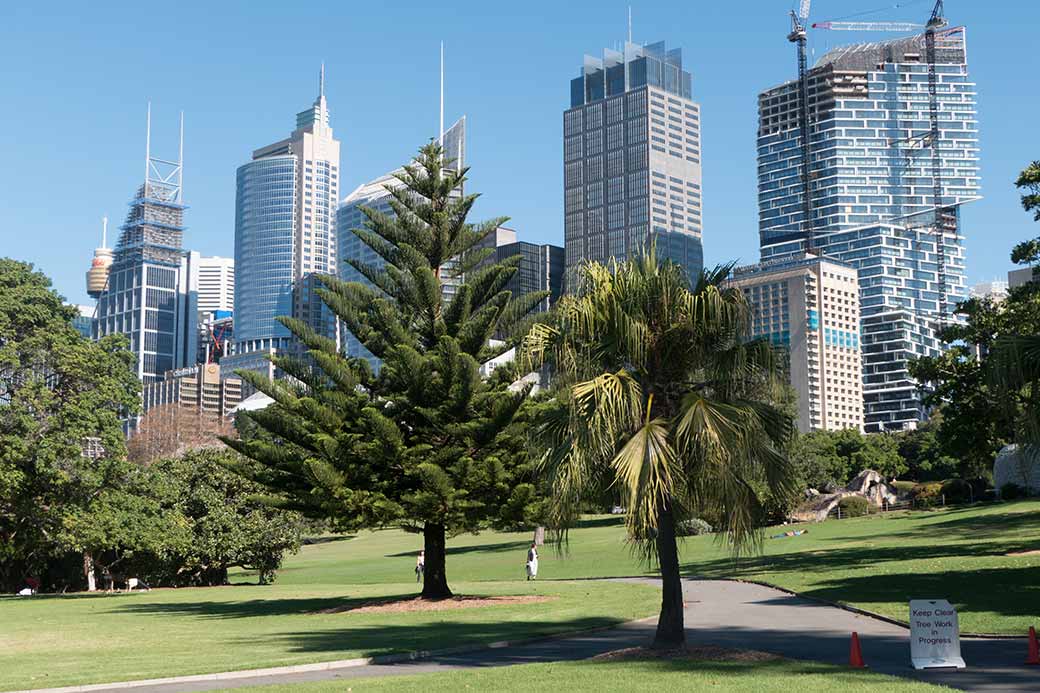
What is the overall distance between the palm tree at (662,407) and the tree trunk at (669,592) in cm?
2

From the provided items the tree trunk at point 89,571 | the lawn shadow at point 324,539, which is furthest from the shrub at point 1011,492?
the lawn shadow at point 324,539

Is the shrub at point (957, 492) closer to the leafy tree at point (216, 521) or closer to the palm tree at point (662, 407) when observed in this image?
the leafy tree at point (216, 521)

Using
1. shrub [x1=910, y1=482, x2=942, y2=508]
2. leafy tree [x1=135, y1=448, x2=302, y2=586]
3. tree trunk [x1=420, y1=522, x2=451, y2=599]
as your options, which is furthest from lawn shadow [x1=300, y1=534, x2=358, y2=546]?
tree trunk [x1=420, y1=522, x2=451, y2=599]

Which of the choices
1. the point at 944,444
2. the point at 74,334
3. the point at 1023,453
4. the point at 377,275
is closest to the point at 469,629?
the point at 1023,453

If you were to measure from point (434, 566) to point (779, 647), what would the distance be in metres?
14.6

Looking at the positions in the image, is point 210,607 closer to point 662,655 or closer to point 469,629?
point 469,629

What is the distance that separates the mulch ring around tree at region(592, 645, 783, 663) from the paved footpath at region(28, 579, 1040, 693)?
0.82 metres

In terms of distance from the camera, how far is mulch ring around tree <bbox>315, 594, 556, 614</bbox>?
28.2 meters

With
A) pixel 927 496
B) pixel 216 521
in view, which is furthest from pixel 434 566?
pixel 927 496

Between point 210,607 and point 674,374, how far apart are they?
2061cm

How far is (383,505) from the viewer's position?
93.8 feet

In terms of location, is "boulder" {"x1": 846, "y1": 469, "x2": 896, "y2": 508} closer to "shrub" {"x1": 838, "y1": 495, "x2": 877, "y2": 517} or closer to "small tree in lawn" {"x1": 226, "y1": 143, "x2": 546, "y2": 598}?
"shrub" {"x1": 838, "y1": 495, "x2": 877, "y2": 517}

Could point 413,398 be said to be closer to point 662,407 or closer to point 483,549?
point 662,407

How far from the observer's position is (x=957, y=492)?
6919 centimetres
